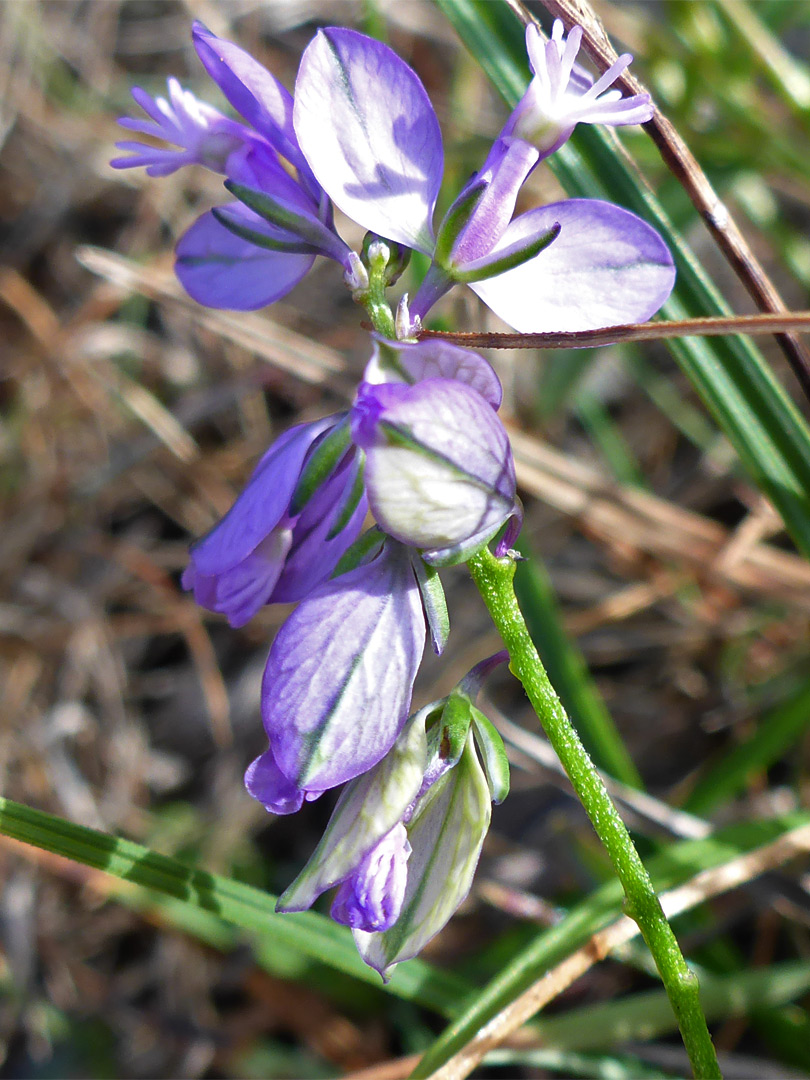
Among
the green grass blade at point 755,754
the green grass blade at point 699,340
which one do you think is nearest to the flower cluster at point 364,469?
the green grass blade at point 699,340

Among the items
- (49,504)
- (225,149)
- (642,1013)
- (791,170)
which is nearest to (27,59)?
(49,504)

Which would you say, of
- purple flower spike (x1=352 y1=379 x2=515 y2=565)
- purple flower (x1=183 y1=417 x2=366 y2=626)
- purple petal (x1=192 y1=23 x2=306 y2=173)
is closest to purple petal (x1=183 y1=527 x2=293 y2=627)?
purple flower (x1=183 y1=417 x2=366 y2=626)

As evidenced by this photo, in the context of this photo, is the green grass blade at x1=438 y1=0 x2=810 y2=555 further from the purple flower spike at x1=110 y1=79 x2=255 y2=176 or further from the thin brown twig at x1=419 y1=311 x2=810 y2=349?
the purple flower spike at x1=110 y1=79 x2=255 y2=176

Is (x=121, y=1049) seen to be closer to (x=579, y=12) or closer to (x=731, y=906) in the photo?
(x=731, y=906)

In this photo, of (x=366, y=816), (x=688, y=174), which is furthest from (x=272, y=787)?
(x=688, y=174)

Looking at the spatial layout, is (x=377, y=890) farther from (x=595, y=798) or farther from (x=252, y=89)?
(x=252, y=89)

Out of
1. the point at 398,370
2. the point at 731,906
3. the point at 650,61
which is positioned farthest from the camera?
the point at 650,61
